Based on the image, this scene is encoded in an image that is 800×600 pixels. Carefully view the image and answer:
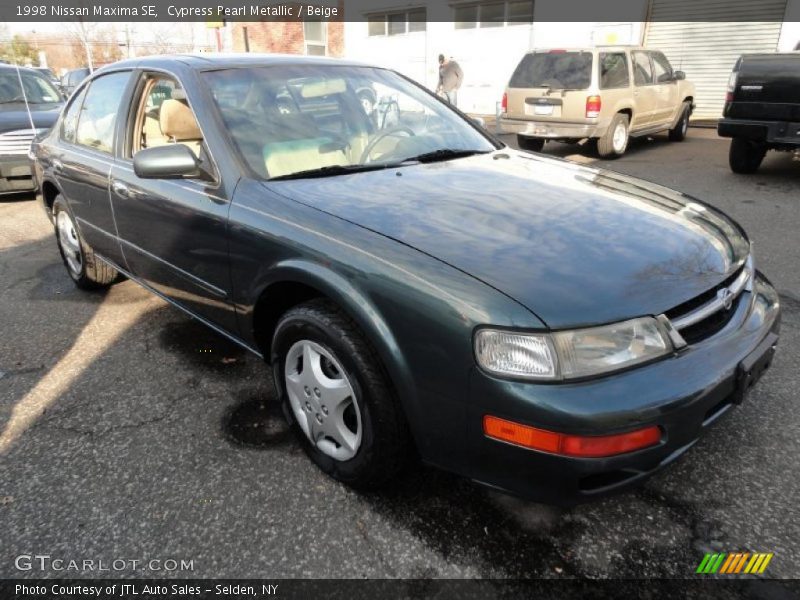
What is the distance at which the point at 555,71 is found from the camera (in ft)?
29.3

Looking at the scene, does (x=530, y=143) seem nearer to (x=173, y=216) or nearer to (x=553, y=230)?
(x=173, y=216)

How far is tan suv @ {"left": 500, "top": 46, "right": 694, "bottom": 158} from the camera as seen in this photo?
865cm

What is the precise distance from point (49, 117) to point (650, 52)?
9.44 meters

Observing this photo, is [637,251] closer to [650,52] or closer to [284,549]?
[284,549]

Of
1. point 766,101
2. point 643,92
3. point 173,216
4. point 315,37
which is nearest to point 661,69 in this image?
point 643,92

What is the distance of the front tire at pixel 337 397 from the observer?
192 centimetres

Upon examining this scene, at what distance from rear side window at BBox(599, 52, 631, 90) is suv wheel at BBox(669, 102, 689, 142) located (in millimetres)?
2308

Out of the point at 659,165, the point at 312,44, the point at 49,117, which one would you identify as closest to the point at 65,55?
the point at 312,44

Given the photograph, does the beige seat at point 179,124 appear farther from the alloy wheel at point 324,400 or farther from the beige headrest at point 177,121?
the alloy wheel at point 324,400

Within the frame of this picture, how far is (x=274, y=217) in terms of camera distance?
2209 millimetres

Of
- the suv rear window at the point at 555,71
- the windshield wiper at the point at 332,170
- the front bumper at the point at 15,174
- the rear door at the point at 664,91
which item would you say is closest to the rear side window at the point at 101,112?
the windshield wiper at the point at 332,170

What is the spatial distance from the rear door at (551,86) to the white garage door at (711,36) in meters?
6.24

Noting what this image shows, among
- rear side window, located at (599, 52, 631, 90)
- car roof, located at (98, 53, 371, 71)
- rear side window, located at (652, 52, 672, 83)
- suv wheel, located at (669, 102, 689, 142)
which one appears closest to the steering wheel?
car roof, located at (98, 53, 371, 71)

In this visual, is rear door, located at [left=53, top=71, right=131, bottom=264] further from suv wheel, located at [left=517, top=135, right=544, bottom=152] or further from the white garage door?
the white garage door
